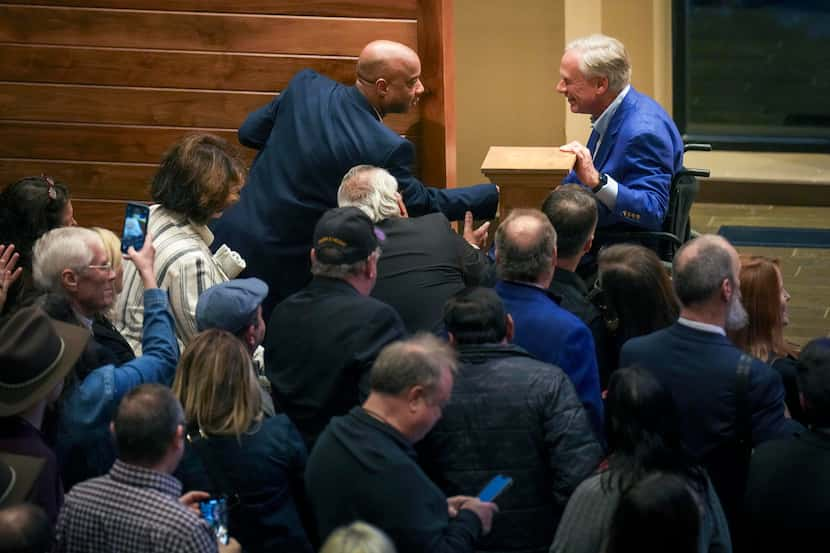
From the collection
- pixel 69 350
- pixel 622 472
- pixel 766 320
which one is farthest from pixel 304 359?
pixel 766 320

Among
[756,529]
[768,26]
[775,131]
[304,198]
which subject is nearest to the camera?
[756,529]

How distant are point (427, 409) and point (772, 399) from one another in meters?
0.94

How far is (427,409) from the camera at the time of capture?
3453 mm

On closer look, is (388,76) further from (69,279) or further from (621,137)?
(69,279)

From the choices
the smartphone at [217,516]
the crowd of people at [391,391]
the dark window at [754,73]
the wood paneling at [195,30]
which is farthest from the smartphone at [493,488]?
the dark window at [754,73]

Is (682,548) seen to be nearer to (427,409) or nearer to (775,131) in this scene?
(427,409)

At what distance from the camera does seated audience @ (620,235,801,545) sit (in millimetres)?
3758

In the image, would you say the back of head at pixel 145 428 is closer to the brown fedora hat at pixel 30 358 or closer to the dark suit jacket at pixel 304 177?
the brown fedora hat at pixel 30 358

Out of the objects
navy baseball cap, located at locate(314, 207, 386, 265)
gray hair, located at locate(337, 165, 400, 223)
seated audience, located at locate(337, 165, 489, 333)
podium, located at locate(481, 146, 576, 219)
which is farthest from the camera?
podium, located at locate(481, 146, 576, 219)

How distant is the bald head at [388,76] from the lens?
557 centimetres

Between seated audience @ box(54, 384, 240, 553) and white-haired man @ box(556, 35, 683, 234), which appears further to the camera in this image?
white-haired man @ box(556, 35, 683, 234)

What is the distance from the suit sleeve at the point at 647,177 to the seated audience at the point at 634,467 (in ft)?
7.22

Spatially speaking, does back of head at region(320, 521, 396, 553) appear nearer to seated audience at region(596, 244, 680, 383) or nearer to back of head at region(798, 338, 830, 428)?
back of head at region(798, 338, 830, 428)

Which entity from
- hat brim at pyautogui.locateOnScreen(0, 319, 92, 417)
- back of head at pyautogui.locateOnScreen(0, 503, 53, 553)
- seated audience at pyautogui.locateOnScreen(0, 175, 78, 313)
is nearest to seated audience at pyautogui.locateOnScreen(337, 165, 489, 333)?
seated audience at pyautogui.locateOnScreen(0, 175, 78, 313)
